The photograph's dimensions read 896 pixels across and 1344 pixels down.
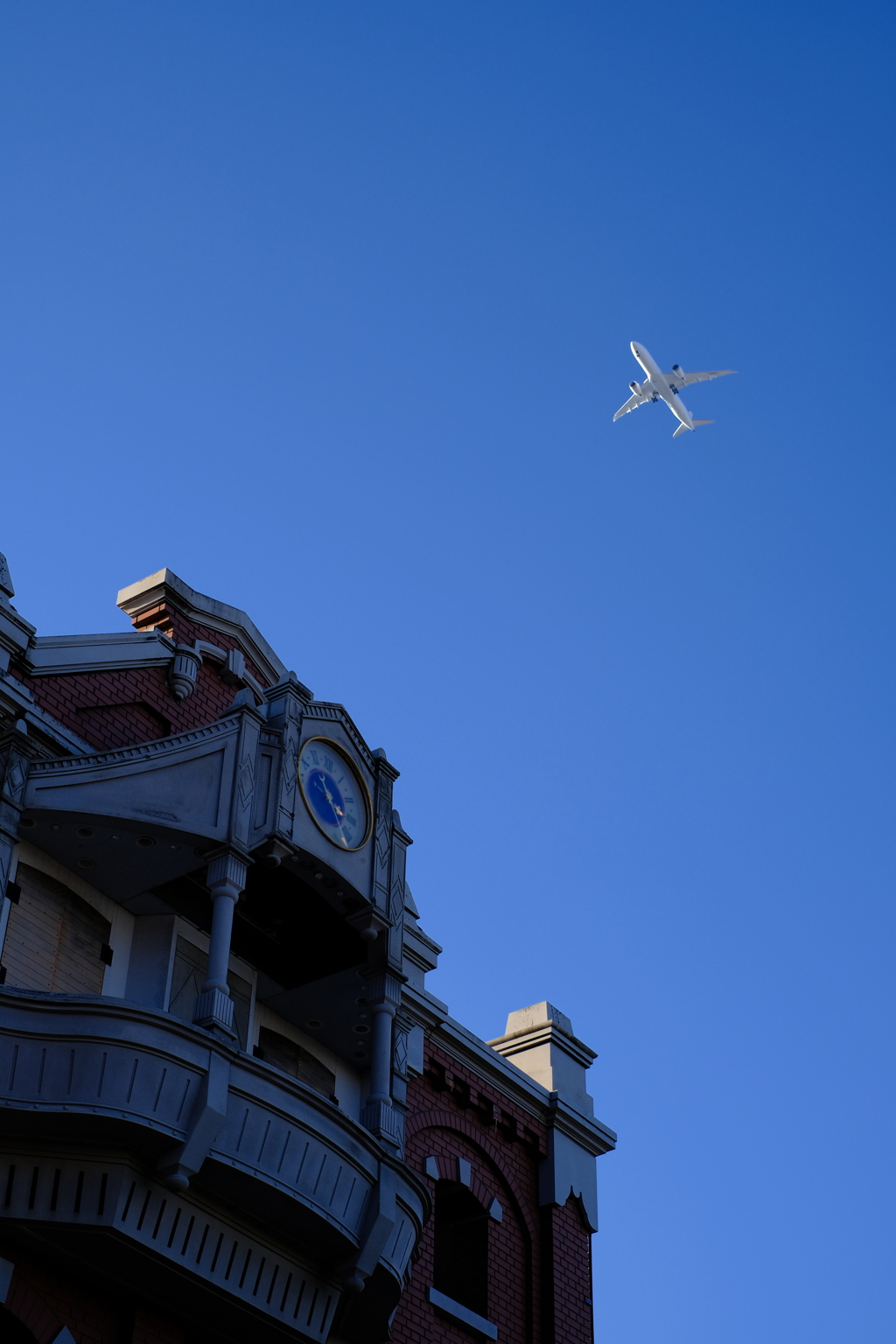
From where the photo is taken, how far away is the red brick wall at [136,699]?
18797 millimetres

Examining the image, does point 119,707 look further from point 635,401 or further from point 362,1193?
point 635,401

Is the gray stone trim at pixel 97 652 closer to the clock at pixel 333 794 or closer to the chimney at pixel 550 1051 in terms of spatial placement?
the clock at pixel 333 794

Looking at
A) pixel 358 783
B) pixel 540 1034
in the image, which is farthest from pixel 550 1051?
pixel 358 783

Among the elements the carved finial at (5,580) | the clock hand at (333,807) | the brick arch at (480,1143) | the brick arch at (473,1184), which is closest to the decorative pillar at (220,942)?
the clock hand at (333,807)

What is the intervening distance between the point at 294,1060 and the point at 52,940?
13.2ft

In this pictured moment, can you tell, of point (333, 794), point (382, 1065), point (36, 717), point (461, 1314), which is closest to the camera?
point (36, 717)

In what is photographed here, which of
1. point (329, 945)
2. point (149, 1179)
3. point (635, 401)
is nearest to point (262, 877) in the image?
point (329, 945)

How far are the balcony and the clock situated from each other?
329 centimetres

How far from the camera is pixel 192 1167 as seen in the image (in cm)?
1512

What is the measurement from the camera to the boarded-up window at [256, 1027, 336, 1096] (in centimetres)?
1989

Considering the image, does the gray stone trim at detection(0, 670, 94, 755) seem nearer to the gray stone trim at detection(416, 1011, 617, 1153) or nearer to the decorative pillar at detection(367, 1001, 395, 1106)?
the decorative pillar at detection(367, 1001, 395, 1106)

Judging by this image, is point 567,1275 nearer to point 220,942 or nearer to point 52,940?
point 220,942

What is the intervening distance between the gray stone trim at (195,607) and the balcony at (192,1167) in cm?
658

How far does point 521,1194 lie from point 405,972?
143 inches
